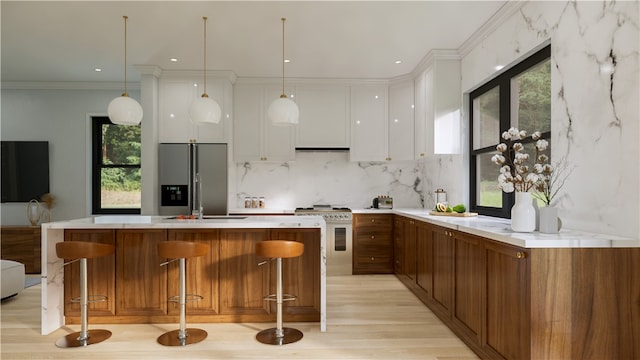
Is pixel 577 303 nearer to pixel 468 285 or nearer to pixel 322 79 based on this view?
pixel 468 285

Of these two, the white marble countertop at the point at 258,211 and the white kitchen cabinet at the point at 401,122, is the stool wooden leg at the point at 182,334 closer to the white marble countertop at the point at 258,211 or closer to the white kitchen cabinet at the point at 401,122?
the white marble countertop at the point at 258,211

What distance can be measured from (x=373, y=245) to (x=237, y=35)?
3214mm

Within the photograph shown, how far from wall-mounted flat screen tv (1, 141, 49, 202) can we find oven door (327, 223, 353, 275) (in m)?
4.51

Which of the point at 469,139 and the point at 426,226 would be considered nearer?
the point at 426,226

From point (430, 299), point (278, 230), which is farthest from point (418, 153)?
point (278, 230)

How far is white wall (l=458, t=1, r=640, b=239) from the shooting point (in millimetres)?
2152

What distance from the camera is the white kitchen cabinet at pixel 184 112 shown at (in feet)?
17.3

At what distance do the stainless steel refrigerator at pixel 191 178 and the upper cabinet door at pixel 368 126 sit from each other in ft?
6.35

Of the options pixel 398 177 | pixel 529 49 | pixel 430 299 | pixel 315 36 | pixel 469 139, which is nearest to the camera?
pixel 529 49

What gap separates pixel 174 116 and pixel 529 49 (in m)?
4.33

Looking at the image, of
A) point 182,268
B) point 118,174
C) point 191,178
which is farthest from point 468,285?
point 118,174

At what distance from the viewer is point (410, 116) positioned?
549 centimetres

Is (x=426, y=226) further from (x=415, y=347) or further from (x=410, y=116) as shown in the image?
(x=410, y=116)

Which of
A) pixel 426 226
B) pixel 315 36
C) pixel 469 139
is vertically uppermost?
pixel 315 36
